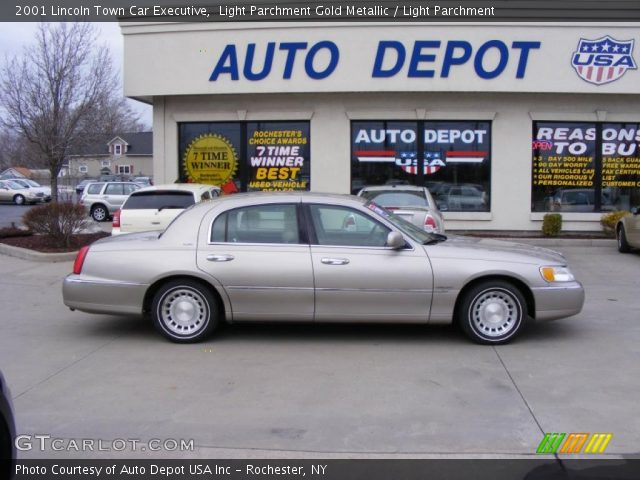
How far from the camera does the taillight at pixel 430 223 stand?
10328 mm

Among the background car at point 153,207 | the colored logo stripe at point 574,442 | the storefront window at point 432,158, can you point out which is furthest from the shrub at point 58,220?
the colored logo stripe at point 574,442

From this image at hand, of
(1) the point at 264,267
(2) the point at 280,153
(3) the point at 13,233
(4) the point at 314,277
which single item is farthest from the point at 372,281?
(3) the point at 13,233

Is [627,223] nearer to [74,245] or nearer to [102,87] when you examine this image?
[74,245]

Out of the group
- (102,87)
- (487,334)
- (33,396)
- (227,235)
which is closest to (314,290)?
(227,235)

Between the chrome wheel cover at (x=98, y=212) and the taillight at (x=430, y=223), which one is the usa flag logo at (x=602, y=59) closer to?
the taillight at (x=430, y=223)

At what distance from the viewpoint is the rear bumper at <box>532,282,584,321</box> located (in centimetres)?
684

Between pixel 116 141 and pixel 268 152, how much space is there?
60411mm

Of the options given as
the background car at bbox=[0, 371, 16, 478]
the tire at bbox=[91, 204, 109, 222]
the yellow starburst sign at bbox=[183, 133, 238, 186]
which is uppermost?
the yellow starburst sign at bbox=[183, 133, 238, 186]

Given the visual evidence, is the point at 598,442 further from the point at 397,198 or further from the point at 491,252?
the point at 397,198

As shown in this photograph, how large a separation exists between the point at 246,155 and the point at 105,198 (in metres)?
9.62

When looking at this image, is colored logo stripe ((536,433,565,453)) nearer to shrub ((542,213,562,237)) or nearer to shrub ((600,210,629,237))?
shrub ((542,213,562,237))

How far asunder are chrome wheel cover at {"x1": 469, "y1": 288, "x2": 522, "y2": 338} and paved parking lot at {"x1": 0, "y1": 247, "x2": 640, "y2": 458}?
0.22 m

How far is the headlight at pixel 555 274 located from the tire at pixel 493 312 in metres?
0.32

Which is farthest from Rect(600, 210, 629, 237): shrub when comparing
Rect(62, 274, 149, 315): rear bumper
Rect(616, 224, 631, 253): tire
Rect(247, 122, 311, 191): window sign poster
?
Rect(62, 274, 149, 315): rear bumper
